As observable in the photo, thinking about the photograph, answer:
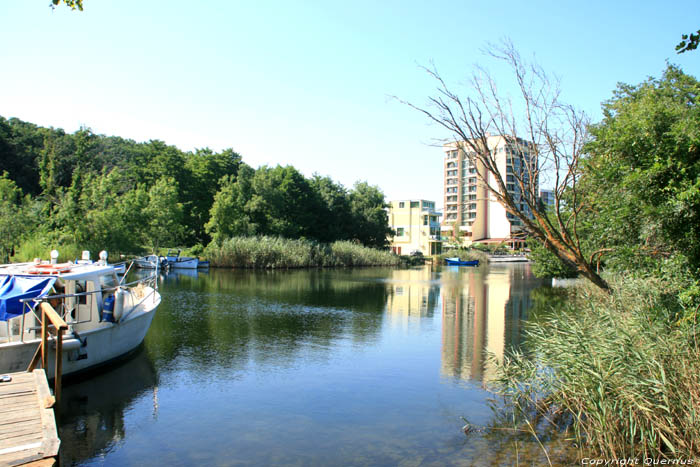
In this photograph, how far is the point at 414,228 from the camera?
10044cm

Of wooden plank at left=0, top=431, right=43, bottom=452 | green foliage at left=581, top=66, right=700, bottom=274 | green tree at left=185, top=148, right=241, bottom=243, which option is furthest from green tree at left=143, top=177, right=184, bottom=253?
green foliage at left=581, top=66, right=700, bottom=274

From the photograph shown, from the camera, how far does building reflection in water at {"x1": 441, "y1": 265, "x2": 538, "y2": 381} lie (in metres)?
14.7

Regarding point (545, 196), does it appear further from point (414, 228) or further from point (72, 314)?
point (414, 228)

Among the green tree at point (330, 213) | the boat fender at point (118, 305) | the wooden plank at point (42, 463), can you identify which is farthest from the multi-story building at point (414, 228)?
the wooden plank at point (42, 463)

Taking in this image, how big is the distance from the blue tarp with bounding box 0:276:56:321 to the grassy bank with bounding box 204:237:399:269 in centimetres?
3857

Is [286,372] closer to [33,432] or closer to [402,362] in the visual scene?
[402,362]

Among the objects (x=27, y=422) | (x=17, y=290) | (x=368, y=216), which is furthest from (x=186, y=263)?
(x=27, y=422)

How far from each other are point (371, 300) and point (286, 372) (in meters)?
15.5

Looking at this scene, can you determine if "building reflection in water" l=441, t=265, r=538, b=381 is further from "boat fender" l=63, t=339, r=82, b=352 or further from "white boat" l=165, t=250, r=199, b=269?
"white boat" l=165, t=250, r=199, b=269

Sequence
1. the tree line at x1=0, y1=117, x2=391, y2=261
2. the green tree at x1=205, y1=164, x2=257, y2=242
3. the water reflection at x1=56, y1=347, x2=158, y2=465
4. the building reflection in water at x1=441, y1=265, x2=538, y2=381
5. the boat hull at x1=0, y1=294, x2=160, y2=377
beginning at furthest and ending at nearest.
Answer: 1. the green tree at x1=205, y1=164, x2=257, y2=242
2. the tree line at x1=0, y1=117, x2=391, y2=261
3. the building reflection in water at x1=441, y1=265, x2=538, y2=381
4. the boat hull at x1=0, y1=294, x2=160, y2=377
5. the water reflection at x1=56, y1=347, x2=158, y2=465

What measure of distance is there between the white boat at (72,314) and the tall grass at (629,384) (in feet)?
32.2

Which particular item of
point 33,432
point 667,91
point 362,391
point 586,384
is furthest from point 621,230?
point 667,91

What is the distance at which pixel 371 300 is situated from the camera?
2895 cm

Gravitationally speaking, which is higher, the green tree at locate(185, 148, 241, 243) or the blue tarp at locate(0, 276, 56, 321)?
the green tree at locate(185, 148, 241, 243)
